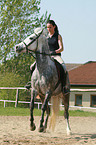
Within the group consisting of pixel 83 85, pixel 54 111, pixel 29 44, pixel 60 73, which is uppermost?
pixel 29 44

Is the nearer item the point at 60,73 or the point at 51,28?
the point at 51,28

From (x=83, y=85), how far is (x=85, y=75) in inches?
96.4

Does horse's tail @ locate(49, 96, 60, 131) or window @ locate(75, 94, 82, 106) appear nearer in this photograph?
horse's tail @ locate(49, 96, 60, 131)

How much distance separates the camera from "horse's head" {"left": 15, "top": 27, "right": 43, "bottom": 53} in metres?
6.54

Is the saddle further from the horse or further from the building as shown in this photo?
the building

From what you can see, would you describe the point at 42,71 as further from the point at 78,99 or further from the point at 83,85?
the point at 78,99

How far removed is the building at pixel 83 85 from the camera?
28.3 metres

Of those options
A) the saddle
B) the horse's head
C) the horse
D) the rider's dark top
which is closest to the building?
the saddle

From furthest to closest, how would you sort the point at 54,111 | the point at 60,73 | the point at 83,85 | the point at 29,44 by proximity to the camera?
the point at 83,85
the point at 54,111
the point at 60,73
the point at 29,44

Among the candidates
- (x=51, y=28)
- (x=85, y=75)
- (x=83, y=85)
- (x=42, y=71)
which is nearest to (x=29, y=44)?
(x=42, y=71)

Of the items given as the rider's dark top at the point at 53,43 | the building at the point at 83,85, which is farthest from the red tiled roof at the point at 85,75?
the rider's dark top at the point at 53,43

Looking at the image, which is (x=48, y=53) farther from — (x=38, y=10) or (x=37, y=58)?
(x=38, y=10)

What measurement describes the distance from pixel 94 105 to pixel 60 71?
68.1ft

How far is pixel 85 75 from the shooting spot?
30.8 meters
